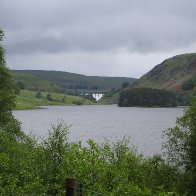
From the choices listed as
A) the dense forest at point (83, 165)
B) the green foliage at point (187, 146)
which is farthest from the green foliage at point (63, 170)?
the green foliage at point (187, 146)

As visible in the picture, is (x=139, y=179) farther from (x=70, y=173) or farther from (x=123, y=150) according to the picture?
(x=70, y=173)

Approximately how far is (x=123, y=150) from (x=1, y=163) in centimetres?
1716

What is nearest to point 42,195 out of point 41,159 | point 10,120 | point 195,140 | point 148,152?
point 41,159

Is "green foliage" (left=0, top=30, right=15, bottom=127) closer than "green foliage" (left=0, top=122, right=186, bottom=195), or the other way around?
"green foliage" (left=0, top=122, right=186, bottom=195)

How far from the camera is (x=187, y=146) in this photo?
178ft

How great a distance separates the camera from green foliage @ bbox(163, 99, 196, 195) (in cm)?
5144

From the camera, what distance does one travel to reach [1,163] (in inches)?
1420

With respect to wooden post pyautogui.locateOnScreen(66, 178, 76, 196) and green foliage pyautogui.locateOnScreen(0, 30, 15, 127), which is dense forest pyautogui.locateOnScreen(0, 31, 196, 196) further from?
wooden post pyautogui.locateOnScreen(66, 178, 76, 196)

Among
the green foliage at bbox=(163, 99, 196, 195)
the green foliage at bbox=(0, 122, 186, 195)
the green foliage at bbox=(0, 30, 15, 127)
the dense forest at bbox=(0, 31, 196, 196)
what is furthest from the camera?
the green foliage at bbox=(0, 30, 15, 127)

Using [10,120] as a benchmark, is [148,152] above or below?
below

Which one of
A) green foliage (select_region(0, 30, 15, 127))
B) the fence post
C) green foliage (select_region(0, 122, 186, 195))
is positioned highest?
green foliage (select_region(0, 30, 15, 127))

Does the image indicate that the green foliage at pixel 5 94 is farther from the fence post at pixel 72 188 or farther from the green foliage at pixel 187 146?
the fence post at pixel 72 188

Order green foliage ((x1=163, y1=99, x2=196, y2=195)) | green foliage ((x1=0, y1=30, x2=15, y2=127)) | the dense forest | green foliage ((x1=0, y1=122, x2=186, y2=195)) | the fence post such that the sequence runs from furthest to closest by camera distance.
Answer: green foliage ((x1=0, y1=30, x2=15, y2=127)) → green foliage ((x1=163, y1=99, x2=196, y2=195)) → the dense forest → green foliage ((x1=0, y1=122, x2=186, y2=195)) → the fence post

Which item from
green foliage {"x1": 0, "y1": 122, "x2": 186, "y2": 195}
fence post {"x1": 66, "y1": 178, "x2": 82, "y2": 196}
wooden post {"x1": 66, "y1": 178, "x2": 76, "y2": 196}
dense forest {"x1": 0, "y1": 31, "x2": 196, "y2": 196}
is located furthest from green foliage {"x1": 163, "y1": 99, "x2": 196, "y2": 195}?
wooden post {"x1": 66, "y1": 178, "x2": 76, "y2": 196}
